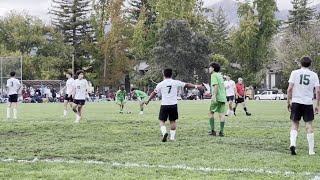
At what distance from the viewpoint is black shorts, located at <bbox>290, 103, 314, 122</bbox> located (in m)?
10.2

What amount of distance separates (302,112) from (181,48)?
5418 cm

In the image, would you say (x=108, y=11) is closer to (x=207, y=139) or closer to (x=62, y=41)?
(x=62, y=41)

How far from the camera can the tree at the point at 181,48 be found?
Answer: 64.4 m

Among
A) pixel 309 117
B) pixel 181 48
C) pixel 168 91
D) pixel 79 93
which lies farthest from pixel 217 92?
pixel 181 48

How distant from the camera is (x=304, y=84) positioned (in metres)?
10.2

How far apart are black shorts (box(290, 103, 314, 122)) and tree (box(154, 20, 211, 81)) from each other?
53703 millimetres

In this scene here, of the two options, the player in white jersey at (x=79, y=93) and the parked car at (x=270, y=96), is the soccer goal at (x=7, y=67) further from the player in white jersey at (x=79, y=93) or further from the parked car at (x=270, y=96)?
the parked car at (x=270, y=96)

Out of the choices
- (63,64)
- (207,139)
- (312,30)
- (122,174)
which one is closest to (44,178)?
(122,174)

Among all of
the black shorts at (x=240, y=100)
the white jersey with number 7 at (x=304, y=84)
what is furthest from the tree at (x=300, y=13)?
the white jersey with number 7 at (x=304, y=84)

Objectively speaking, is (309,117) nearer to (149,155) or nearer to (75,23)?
(149,155)

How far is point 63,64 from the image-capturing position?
73.2 meters

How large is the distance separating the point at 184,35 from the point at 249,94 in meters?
10.7

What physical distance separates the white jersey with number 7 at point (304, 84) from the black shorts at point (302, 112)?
8 cm

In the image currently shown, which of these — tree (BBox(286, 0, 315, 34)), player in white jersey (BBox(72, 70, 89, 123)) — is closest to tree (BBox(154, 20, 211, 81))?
tree (BBox(286, 0, 315, 34))
